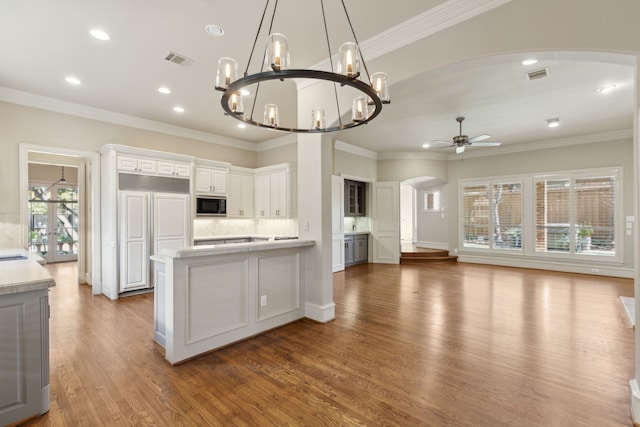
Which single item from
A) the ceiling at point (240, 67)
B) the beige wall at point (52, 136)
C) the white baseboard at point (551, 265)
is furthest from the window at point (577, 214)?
the beige wall at point (52, 136)

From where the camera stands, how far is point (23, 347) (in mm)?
1968

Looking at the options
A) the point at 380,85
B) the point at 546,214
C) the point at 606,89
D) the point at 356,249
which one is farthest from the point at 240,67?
the point at 546,214

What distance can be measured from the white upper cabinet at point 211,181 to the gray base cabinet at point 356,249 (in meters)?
Result: 3.33

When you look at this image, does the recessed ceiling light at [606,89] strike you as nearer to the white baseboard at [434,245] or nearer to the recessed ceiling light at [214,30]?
the recessed ceiling light at [214,30]

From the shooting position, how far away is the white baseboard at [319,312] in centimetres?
379

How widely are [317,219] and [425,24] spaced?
2.33 metres

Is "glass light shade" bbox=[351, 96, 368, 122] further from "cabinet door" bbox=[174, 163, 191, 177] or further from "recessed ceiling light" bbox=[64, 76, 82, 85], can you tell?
"cabinet door" bbox=[174, 163, 191, 177]

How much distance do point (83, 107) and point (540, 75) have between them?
692cm

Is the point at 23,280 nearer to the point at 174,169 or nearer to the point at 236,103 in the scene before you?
the point at 236,103

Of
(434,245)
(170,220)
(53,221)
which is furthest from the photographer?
(434,245)

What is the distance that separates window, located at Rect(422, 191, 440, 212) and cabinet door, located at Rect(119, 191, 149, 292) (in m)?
8.59

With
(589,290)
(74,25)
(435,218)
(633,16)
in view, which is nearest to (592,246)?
(589,290)

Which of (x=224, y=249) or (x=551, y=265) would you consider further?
(x=551, y=265)

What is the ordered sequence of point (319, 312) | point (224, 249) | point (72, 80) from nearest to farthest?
1. point (224, 249)
2. point (319, 312)
3. point (72, 80)
